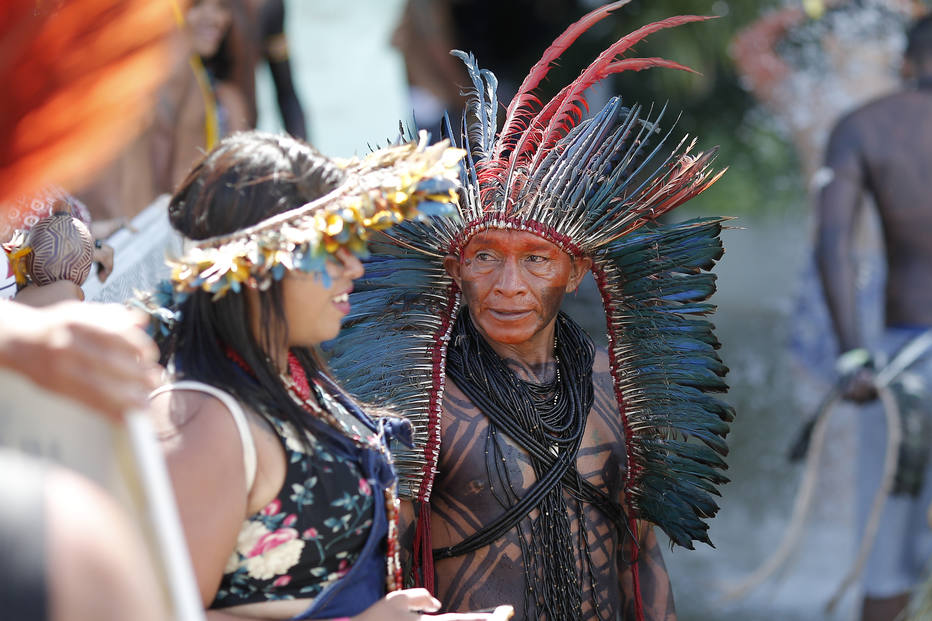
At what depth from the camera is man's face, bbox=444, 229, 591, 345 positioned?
2.36 m

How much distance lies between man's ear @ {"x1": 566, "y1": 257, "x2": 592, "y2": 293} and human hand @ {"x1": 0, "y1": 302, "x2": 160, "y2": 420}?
5.14 ft

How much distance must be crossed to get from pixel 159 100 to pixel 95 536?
3.09 meters

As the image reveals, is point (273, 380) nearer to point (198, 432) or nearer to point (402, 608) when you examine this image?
point (198, 432)

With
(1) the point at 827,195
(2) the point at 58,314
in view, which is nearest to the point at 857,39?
(1) the point at 827,195

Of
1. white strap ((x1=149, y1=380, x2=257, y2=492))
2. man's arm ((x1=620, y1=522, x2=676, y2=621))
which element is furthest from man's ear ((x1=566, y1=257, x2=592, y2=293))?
white strap ((x1=149, y1=380, x2=257, y2=492))

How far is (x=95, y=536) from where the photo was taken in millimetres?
828

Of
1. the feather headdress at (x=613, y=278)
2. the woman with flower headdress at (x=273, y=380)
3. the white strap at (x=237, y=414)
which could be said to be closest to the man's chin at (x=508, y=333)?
the feather headdress at (x=613, y=278)

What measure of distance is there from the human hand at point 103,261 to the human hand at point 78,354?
1.51 meters

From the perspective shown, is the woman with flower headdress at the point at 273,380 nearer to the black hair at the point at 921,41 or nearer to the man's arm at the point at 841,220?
the man's arm at the point at 841,220

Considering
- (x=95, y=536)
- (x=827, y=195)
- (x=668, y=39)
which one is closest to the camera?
(x=95, y=536)

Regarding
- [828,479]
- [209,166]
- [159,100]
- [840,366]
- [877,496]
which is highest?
[159,100]

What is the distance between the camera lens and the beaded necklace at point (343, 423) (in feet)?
5.43

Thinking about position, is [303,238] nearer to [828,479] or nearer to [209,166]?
[209,166]

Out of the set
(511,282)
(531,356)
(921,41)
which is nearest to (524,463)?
(531,356)
